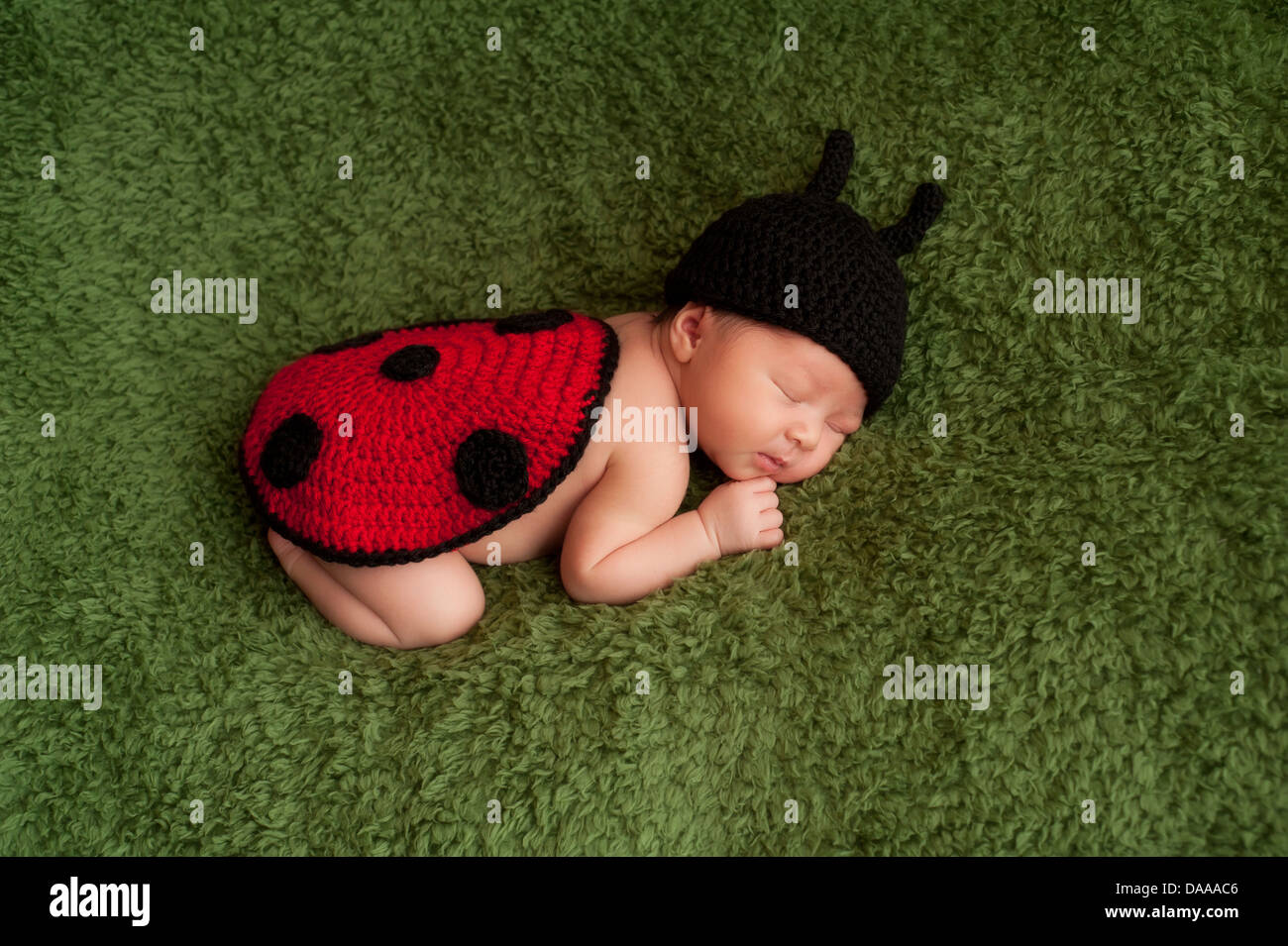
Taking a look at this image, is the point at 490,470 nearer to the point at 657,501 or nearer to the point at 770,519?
the point at 657,501

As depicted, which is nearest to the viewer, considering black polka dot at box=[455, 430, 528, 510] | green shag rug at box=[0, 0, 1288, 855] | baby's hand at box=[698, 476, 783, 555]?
green shag rug at box=[0, 0, 1288, 855]

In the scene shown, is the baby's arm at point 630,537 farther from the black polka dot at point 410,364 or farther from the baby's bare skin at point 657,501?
the black polka dot at point 410,364

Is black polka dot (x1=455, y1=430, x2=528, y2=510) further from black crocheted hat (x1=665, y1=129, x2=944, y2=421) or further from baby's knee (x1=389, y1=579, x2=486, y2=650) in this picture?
black crocheted hat (x1=665, y1=129, x2=944, y2=421)

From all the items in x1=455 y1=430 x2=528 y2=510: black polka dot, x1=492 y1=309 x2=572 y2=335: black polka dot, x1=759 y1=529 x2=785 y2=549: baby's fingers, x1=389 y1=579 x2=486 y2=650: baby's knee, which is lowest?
x1=389 y1=579 x2=486 y2=650: baby's knee

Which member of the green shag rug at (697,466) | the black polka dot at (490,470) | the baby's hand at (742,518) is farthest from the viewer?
the baby's hand at (742,518)

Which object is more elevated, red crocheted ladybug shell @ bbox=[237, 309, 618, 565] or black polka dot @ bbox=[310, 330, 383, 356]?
black polka dot @ bbox=[310, 330, 383, 356]

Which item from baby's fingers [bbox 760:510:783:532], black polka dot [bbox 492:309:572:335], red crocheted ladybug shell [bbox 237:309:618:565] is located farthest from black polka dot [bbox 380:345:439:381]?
baby's fingers [bbox 760:510:783:532]

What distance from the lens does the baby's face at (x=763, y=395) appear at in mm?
1376

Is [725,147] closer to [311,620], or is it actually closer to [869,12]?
[869,12]

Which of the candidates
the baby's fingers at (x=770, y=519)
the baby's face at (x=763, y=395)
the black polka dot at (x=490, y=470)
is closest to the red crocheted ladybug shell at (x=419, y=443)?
the black polka dot at (x=490, y=470)

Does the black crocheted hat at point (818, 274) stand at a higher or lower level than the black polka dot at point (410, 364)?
higher

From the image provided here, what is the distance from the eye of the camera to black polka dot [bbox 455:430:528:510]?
4.22ft

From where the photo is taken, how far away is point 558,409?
135 cm

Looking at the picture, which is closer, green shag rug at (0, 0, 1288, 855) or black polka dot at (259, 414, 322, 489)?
green shag rug at (0, 0, 1288, 855)
